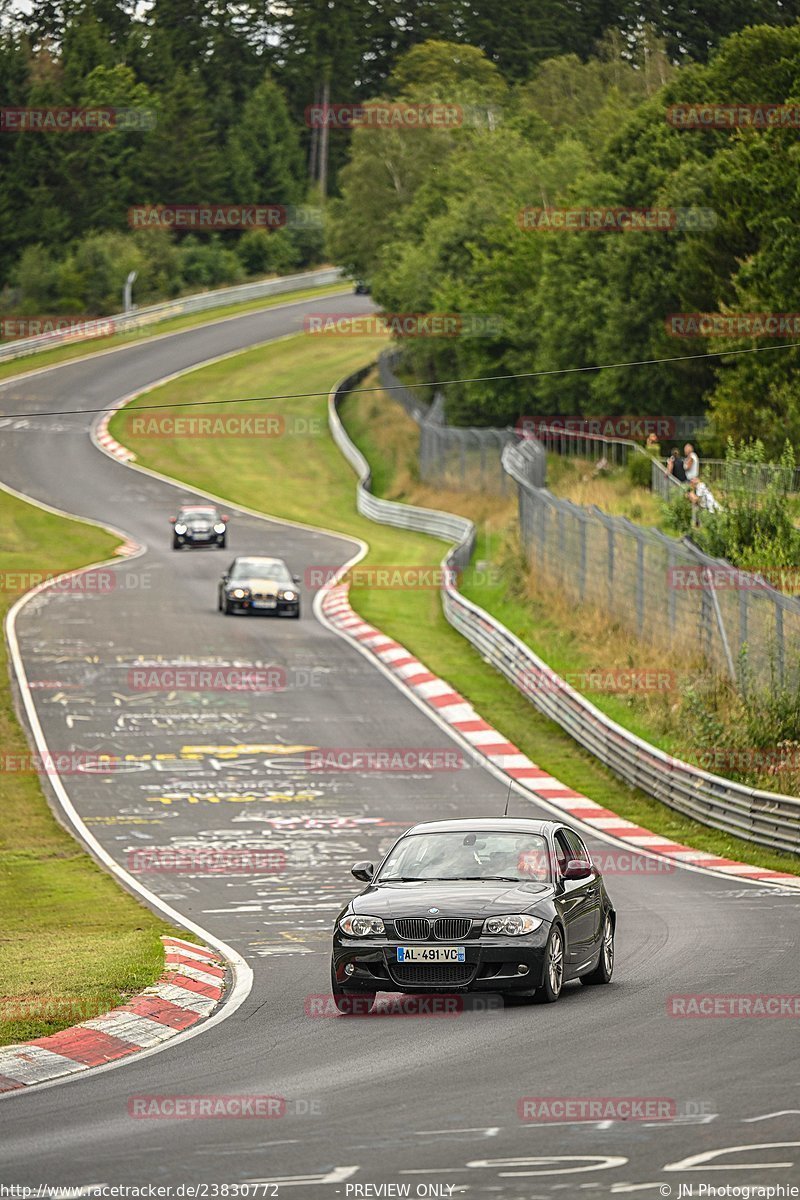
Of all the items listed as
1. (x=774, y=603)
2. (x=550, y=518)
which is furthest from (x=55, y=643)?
(x=774, y=603)

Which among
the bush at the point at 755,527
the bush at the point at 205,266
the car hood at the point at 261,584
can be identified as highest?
the bush at the point at 205,266

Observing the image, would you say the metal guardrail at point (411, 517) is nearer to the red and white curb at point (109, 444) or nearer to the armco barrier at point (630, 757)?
the armco barrier at point (630, 757)

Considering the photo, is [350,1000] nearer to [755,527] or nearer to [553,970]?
[553,970]

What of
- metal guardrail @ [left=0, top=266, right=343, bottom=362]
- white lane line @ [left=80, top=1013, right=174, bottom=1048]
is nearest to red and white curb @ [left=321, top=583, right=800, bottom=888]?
white lane line @ [left=80, top=1013, right=174, bottom=1048]

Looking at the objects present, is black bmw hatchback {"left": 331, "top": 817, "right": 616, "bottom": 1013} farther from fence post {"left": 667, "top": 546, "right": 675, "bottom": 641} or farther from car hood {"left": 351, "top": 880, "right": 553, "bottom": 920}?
fence post {"left": 667, "top": 546, "right": 675, "bottom": 641}

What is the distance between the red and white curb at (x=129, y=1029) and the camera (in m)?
11.3

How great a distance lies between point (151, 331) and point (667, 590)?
241 ft

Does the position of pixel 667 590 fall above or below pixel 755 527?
below

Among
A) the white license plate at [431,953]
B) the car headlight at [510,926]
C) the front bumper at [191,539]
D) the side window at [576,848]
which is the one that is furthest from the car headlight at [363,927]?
the front bumper at [191,539]

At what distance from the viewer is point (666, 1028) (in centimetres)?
1176

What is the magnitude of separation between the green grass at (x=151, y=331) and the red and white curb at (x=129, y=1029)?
7403 cm

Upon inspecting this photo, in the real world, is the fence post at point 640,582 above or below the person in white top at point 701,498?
below

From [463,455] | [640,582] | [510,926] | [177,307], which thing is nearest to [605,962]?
[510,926]

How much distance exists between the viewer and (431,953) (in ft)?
42.1
